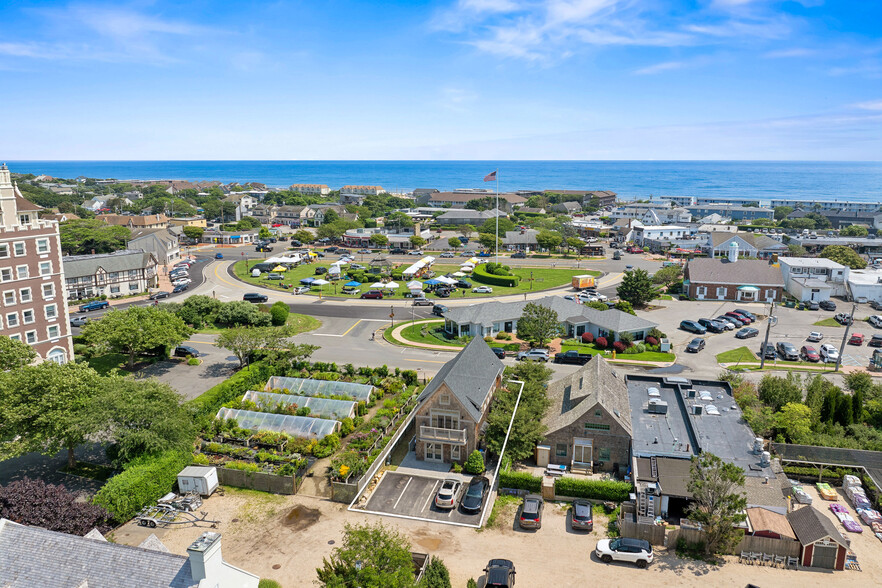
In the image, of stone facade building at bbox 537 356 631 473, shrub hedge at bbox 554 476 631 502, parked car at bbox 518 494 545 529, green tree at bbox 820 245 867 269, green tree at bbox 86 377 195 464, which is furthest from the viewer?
green tree at bbox 820 245 867 269

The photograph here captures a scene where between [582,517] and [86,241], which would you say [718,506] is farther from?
[86,241]

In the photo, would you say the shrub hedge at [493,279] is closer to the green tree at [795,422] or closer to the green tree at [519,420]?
the green tree at [519,420]

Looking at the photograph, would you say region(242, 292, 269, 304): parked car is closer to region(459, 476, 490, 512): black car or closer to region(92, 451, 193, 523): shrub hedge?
region(92, 451, 193, 523): shrub hedge

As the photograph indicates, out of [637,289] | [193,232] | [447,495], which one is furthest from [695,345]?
[193,232]

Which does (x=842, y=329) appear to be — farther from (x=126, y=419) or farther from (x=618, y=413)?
(x=126, y=419)

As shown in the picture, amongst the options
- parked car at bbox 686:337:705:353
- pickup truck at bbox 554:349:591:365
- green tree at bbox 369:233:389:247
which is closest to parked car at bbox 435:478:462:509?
pickup truck at bbox 554:349:591:365
